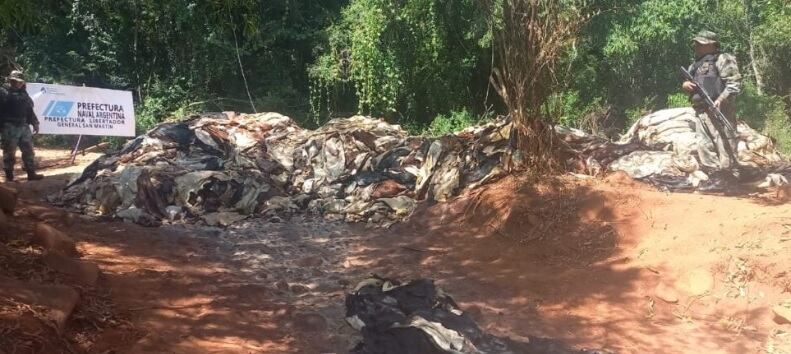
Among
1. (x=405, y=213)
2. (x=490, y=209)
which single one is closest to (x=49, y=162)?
(x=405, y=213)

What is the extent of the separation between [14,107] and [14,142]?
0.49 metres

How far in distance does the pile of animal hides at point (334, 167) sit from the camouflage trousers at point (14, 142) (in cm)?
87

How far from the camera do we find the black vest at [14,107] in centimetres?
830

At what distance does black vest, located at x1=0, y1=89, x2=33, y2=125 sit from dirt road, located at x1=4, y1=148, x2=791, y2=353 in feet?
8.49

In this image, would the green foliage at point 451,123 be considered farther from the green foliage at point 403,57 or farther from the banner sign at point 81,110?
the banner sign at point 81,110

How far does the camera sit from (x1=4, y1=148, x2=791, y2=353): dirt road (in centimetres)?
405

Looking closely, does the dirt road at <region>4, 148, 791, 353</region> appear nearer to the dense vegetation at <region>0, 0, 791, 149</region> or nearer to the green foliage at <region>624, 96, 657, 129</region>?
the dense vegetation at <region>0, 0, 791, 149</region>

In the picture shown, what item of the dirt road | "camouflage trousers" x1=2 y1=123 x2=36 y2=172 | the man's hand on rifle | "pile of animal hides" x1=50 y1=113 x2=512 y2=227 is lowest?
the dirt road

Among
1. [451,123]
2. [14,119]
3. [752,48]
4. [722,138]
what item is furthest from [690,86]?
[752,48]

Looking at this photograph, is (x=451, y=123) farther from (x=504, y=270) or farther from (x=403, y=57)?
(x=504, y=270)

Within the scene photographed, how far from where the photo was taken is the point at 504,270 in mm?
5535

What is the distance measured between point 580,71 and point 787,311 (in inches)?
444

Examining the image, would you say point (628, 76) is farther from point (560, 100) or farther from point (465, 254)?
point (465, 254)

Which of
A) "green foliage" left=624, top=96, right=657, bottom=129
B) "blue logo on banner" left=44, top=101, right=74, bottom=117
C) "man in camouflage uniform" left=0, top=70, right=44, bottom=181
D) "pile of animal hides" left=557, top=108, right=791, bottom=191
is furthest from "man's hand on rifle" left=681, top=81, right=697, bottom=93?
"blue logo on banner" left=44, top=101, right=74, bottom=117
